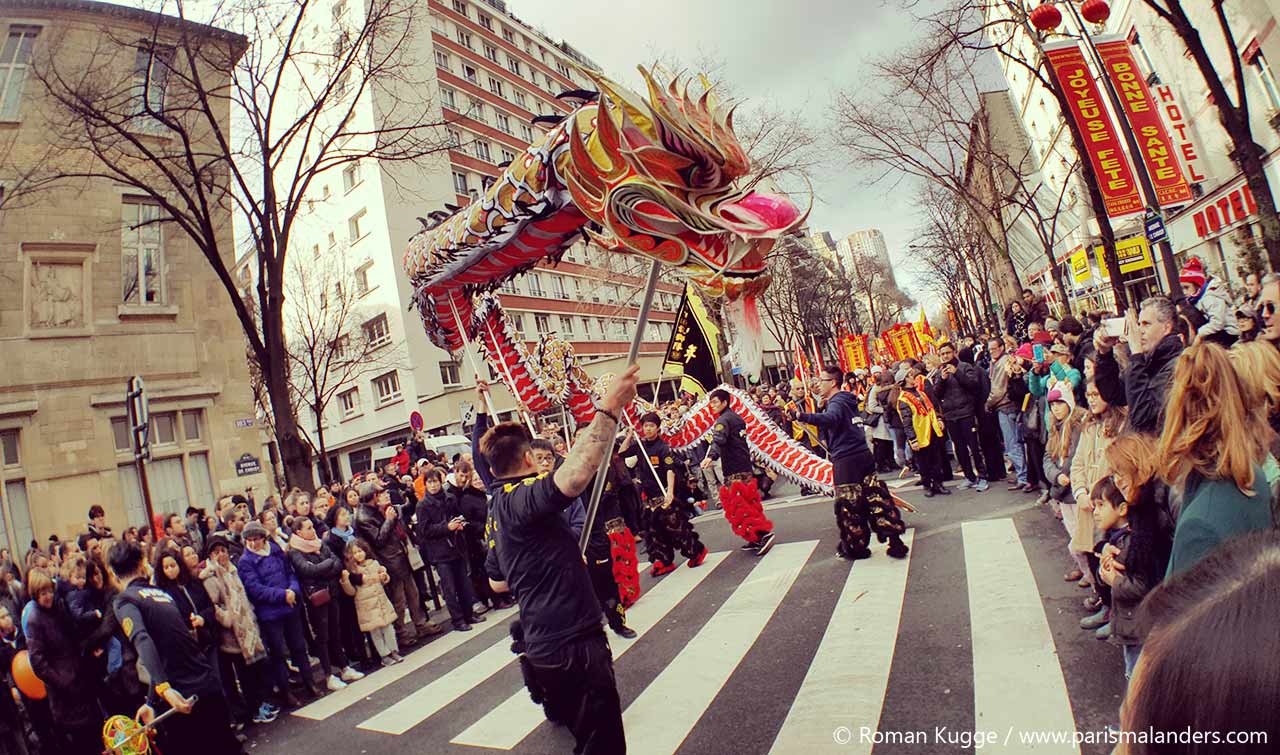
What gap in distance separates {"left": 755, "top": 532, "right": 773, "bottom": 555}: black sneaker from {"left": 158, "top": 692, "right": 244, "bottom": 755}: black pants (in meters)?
5.32

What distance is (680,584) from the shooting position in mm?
7379

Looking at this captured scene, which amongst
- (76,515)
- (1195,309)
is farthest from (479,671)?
(76,515)

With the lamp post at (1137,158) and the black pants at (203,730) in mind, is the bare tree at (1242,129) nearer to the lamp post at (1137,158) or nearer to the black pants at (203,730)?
the lamp post at (1137,158)

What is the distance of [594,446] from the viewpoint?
3055mm

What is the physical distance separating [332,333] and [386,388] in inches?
186

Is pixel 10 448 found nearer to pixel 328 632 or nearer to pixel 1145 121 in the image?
pixel 328 632

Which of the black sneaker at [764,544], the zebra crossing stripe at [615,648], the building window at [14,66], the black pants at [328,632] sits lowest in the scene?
the zebra crossing stripe at [615,648]

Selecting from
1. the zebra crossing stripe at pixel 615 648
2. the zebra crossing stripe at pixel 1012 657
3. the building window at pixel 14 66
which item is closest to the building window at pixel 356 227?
the building window at pixel 14 66

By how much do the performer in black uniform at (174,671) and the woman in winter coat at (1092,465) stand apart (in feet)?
19.1

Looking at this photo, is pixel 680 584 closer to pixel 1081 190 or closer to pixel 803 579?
pixel 803 579

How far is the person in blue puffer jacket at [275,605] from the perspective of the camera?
20.8 feet

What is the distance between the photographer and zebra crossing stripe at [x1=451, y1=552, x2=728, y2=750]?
14.9 feet

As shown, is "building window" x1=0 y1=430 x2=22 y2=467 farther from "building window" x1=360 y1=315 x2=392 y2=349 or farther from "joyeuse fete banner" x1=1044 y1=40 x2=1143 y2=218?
"joyeuse fete banner" x1=1044 y1=40 x2=1143 y2=218

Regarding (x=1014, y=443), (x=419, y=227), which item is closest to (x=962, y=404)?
(x=1014, y=443)
